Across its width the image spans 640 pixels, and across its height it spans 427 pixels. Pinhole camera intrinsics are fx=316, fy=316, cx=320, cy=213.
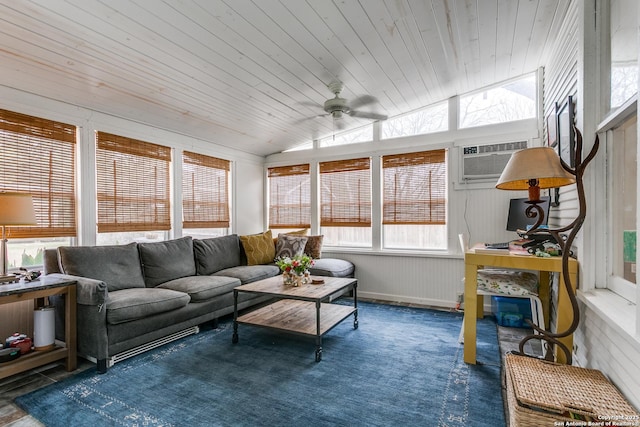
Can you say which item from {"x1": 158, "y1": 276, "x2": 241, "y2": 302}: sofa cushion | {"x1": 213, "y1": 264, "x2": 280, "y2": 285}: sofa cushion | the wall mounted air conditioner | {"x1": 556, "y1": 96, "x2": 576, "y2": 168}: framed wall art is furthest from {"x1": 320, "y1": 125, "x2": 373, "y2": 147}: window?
{"x1": 158, "y1": 276, "x2": 241, "y2": 302}: sofa cushion

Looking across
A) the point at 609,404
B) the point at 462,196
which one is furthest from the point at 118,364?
the point at 462,196

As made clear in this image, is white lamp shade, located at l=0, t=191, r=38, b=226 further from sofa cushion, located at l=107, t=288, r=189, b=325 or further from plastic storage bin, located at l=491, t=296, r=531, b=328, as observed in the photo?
plastic storage bin, located at l=491, t=296, r=531, b=328

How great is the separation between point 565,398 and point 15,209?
3527 mm

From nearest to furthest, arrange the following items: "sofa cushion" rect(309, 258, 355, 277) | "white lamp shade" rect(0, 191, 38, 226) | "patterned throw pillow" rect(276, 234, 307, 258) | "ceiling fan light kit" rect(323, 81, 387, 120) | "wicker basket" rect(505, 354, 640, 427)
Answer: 1. "wicker basket" rect(505, 354, 640, 427)
2. "white lamp shade" rect(0, 191, 38, 226)
3. "ceiling fan light kit" rect(323, 81, 387, 120)
4. "sofa cushion" rect(309, 258, 355, 277)
5. "patterned throw pillow" rect(276, 234, 307, 258)

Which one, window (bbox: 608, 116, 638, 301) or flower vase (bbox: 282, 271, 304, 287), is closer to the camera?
window (bbox: 608, 116, 638, 301)

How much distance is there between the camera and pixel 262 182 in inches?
222

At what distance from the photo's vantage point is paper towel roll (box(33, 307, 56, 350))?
2465 millimetres

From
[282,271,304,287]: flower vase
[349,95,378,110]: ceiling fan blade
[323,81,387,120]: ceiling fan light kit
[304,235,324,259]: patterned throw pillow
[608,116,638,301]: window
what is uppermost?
[349,95,378,110]: ceiling fan blade

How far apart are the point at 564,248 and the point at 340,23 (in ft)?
7.09

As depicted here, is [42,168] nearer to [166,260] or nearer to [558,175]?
[166,260]

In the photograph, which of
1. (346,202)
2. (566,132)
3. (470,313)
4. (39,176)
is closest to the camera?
(566,132)

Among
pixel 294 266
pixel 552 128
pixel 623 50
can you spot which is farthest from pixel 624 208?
pixel 294 266

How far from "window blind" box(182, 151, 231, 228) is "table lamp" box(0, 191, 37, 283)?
1.91m

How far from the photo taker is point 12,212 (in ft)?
7.53
